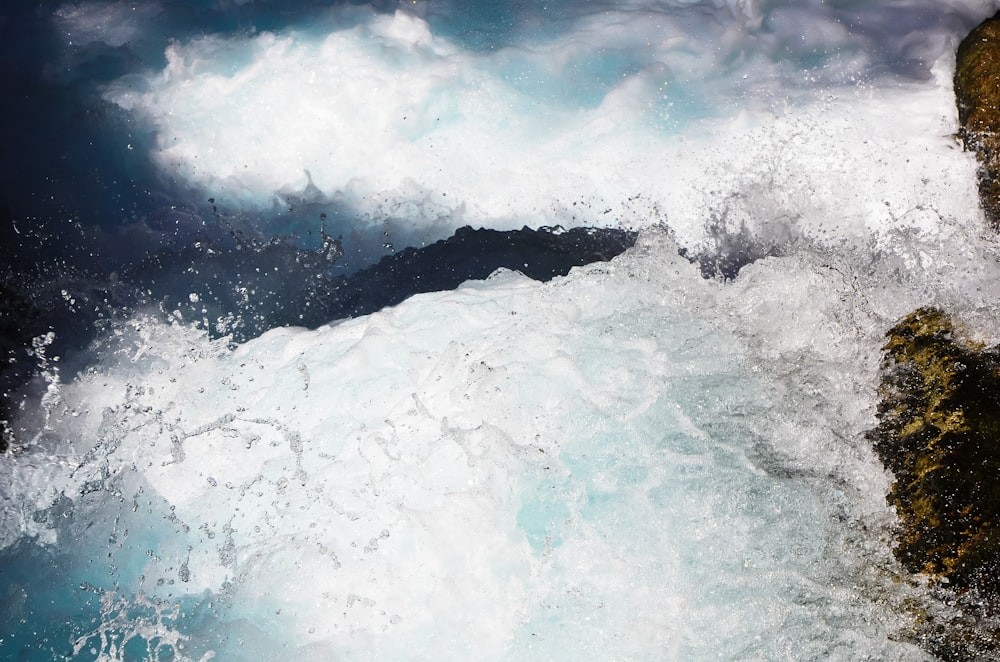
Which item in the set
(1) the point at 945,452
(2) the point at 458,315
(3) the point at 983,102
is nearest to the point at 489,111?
(2) the point at 458,315

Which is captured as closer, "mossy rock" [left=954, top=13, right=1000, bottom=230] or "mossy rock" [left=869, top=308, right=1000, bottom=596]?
"mossy rock" [left=869, top=308, right=1000, bottom=596]

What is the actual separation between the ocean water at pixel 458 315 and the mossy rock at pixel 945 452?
0.37 ft

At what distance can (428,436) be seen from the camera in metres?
3.31

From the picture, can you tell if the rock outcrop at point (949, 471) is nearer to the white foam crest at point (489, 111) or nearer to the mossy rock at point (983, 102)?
the mossy rock at point (983, 102)

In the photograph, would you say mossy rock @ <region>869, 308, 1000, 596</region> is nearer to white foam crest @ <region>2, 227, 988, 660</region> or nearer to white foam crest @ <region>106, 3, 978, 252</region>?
white foam crest @ <region>2, 227, 988, 660</region>

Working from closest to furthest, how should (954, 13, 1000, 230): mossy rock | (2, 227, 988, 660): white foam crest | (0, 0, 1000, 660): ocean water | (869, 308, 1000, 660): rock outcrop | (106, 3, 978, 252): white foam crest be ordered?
(869, 308, 1000, 660): rock outcrop → (2, 227, 988, 660): white foam crest → (0, 0, 1000, 660): ocean water → (954, 13, 1000, 230): mossy rock → (106, 3, 978, 252): white foam crest

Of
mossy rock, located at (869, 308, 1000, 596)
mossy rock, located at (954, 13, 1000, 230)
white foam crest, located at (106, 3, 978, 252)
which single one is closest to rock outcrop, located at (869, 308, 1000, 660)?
mossy rock, located at (869, 308, 1000, 596)

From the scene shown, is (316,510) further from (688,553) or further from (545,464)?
(688,553)

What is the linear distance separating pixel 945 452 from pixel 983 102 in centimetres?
201

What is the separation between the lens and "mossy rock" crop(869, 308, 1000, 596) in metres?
2.42

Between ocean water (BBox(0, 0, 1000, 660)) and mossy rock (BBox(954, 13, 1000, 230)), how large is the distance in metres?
0.07

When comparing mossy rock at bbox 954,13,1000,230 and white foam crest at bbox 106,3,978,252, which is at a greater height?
mossy rock at bbox 954,13,1000,230

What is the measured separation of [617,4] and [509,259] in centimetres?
171

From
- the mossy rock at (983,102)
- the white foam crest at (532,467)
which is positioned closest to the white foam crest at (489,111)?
the mossy rock at (983,102)
